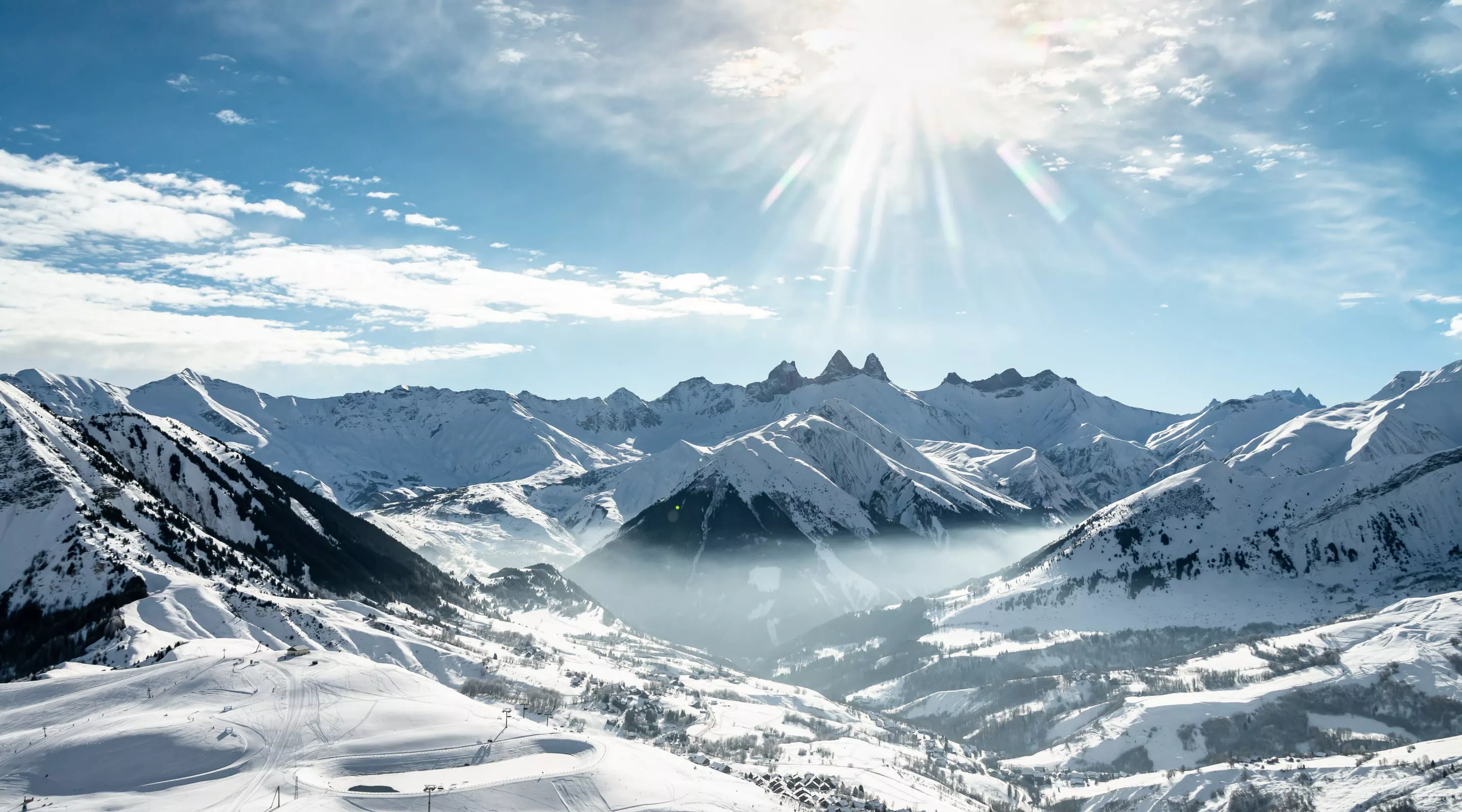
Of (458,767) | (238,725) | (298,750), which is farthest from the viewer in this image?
(238,725)

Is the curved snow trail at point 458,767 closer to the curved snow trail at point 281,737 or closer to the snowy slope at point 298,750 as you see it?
the snowy slope at point 298,750

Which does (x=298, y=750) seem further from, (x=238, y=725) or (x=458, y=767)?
(x=458, y=767)

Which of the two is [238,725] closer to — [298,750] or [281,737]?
[281,737]

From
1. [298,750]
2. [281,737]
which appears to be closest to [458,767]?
[298,750]

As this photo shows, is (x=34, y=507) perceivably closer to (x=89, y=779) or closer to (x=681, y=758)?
(x=89, y=779)

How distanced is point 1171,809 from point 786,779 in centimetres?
9683

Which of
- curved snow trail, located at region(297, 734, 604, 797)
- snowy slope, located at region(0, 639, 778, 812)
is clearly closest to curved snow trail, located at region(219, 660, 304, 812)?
Result: snowy slope, located at region(0, 639, 778, 812)

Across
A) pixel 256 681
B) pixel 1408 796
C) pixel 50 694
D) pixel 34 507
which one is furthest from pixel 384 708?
pixel 1408 796

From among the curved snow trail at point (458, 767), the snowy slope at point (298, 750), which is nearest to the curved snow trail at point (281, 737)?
the snowy slope at point (298, 750)

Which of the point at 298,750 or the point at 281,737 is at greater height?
the point at 281,737

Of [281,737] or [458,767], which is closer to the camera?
[458,767]

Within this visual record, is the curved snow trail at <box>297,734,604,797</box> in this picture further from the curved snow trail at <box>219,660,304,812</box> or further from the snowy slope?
the curved snow trail at <box>219,660,304,812</box>

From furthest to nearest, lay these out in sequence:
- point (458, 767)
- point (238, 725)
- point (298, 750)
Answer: point (238, 725) → point (458, 767) → point (298, 750)

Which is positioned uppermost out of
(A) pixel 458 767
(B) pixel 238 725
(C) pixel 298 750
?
(B) pixel 238 725
